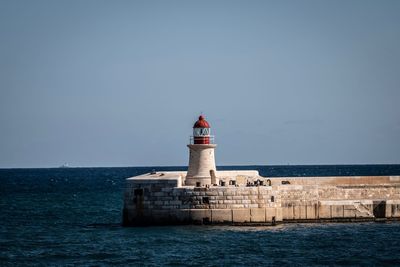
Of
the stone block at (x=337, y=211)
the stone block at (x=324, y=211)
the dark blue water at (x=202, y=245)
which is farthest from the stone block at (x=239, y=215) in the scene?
the stone block at (x=337, y=211)

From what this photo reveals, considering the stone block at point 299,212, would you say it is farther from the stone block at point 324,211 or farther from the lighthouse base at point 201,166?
the lighthouse base at point 201,166

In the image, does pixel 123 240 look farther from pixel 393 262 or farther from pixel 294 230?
pixel 393 262

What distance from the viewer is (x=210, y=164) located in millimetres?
34812

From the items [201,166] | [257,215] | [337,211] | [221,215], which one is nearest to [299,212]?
[337,211]

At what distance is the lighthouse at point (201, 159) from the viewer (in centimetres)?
3450

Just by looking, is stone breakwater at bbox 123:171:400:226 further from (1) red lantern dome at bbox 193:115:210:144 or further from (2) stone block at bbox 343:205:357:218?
(1) red lantern dome at bbox 193:115:210:144

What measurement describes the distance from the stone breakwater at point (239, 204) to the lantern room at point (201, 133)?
196cm

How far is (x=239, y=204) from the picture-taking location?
3216 cm

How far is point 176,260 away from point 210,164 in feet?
28.1

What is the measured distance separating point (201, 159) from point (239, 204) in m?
3.43

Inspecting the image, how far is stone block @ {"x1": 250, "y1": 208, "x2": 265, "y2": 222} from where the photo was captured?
3228 cm

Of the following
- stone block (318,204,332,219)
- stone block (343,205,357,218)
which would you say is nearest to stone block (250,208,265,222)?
stone block (318,204,332,219)

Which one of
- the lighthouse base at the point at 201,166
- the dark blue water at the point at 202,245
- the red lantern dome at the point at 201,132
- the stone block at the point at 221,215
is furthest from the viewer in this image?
the red lantern dome at the point at 201,132

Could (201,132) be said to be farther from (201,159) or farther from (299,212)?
(299,212)
